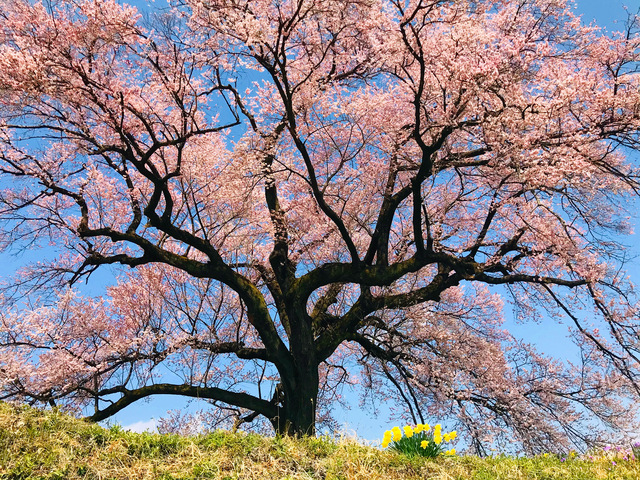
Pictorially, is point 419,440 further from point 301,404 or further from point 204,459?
point 301,404

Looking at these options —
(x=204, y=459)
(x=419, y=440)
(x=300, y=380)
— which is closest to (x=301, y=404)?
(x=300, y=380)

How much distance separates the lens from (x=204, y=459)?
493 cm

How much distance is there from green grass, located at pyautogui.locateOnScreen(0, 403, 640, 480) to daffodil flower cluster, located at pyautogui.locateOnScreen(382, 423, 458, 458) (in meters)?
0.15

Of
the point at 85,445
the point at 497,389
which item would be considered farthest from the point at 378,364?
the point at 85,445

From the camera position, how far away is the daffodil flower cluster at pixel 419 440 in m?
5.77

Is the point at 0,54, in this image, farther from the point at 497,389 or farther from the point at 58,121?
the point at 497,389

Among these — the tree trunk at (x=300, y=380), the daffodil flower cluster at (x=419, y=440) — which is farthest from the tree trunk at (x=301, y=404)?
the daffodil flower cluster at (x=419, y=440)

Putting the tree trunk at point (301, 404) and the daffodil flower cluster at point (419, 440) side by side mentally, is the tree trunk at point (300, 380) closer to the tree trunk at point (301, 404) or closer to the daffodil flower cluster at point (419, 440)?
the tree trunk at point (301, 404)

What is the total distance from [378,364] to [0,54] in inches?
419

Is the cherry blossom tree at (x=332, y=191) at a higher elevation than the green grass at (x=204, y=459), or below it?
higher

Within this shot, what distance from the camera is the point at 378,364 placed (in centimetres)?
1342

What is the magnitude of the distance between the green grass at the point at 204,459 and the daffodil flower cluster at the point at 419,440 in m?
0.15

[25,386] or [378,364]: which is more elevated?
[378,364]

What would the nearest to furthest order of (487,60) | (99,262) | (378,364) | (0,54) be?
(487,60) → (0,54) → (99,262) → (378,364)
